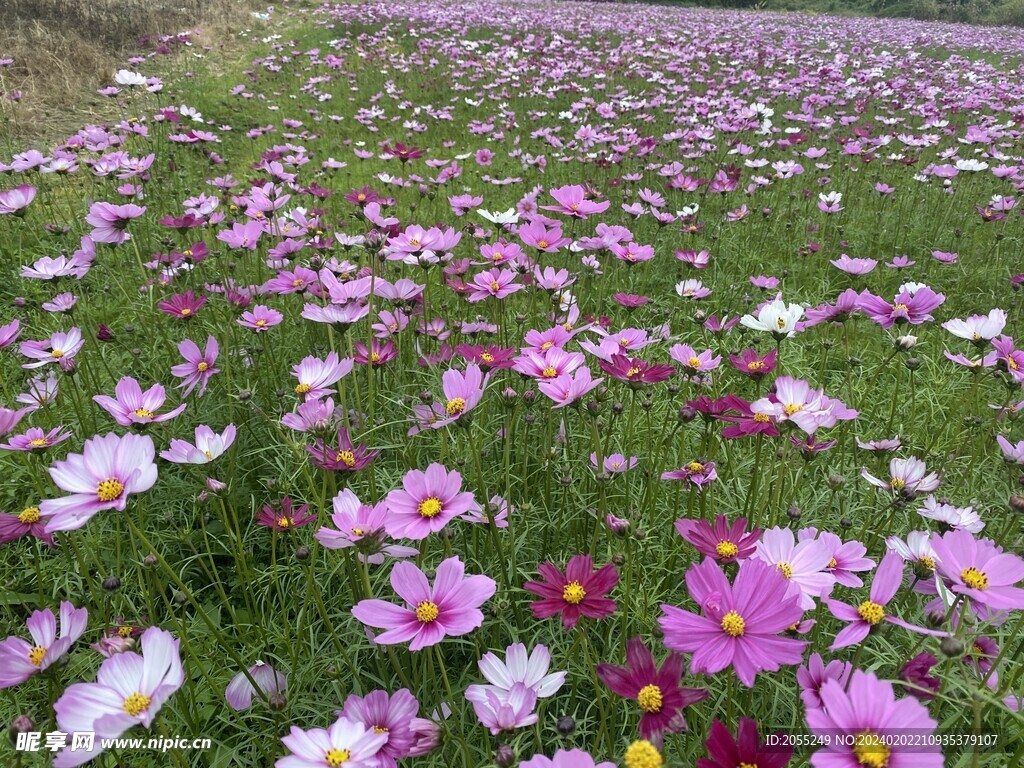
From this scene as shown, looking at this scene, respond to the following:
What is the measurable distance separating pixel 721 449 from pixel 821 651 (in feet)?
2.79

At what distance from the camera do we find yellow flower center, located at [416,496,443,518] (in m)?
0.98

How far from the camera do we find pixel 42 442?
1.22 metres

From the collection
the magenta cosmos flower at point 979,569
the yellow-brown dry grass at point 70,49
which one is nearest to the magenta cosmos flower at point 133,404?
the magenta cosmos flower at point 979,569

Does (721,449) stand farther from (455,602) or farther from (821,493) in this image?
(455,602)

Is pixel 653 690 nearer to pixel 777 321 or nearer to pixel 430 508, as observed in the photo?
pixel 430 508

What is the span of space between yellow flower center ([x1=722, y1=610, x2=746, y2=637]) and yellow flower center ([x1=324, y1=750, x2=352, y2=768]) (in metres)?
0.49

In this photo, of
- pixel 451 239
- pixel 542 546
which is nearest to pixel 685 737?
pixel 542 546

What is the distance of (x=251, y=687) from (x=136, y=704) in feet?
1.38

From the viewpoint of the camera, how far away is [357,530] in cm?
88

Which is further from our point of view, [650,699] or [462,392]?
[462,392]

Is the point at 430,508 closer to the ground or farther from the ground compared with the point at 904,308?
closer to the ground

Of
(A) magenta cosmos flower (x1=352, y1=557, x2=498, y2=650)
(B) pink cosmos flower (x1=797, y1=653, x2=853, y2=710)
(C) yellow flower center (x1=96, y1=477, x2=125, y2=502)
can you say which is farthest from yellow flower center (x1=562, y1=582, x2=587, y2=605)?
(C) yellow flower center (x1=96, y1=477, x2=125, y2=502)

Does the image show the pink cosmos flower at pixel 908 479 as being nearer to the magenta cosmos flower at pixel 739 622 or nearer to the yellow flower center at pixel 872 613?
the yellow flower center at pixel 872 613

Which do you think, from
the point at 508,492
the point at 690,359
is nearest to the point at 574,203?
the point at 690,359
